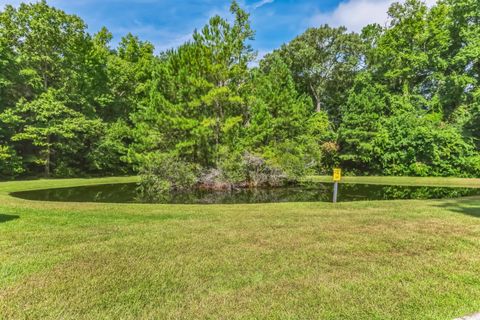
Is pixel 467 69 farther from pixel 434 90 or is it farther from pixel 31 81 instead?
pixel 31 81

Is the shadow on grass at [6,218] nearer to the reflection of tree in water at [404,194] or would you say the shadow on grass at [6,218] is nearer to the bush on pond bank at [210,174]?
the bush on pond bank at [210,174]

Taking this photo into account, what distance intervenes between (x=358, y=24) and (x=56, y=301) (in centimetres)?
3727

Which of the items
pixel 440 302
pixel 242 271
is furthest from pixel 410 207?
pixel 242 271

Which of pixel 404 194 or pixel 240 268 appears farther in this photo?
pixel 404 194

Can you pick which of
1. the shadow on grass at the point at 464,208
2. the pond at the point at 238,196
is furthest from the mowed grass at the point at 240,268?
the pond at the point at 238,196

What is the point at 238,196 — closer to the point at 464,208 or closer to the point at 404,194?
the point at 404,194

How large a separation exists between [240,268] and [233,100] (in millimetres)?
15291

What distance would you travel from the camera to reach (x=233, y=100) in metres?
18.3

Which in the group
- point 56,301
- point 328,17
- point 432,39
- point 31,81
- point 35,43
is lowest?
point 56,301

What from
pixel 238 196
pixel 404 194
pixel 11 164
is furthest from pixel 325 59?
pixel 11 164

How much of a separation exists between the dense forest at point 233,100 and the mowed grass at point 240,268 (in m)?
11.1

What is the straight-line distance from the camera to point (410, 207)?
8906 mm

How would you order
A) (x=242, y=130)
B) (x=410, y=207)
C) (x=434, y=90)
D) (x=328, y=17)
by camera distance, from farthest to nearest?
(x=328, y=17) < (x=434, y=90) < (x=242, y=130) < (x=410, y=207)

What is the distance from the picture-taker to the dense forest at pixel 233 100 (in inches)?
710
